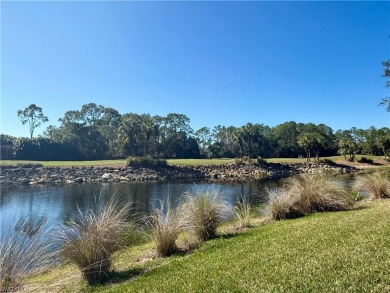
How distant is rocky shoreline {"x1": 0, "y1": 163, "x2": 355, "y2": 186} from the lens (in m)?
45.7

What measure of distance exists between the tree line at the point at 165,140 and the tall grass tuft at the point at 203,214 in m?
56.9

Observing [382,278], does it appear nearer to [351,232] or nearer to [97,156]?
[351,232]

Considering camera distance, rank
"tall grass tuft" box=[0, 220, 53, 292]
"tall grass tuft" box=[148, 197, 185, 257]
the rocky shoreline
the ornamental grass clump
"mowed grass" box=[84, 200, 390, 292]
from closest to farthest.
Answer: "mowed grass" box=[84, 200, 390, 292] < "tall grass tuft" box=[0, 220, 53, 292] < "tall grass tuft" box=[148, 197, 185, 257] < the ornamental grass clump < the rocky shoreline

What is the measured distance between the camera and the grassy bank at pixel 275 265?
15.2 feet

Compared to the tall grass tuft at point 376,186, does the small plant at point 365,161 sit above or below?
above

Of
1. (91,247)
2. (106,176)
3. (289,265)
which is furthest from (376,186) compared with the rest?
(106,176)

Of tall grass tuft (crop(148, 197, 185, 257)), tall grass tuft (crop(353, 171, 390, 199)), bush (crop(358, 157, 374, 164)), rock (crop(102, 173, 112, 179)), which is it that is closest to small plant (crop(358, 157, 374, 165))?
bush (crop(358, 157, 374, 164))

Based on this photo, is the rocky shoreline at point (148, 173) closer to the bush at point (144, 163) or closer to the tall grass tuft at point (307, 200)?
the bush at point (144, 163)

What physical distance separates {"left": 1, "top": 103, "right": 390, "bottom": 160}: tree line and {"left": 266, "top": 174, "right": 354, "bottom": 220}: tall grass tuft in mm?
54779

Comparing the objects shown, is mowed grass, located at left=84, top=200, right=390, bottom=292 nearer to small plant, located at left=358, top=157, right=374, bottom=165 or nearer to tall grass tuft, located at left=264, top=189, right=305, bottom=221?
tall grass tuft, located at left=264, top=189, right=305, bottom=221

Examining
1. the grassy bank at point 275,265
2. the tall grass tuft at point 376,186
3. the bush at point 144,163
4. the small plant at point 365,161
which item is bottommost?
the grassy bank at point 275,265

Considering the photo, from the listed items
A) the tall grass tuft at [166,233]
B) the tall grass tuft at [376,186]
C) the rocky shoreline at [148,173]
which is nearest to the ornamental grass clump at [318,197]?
the tall grass tuft at [376,186]

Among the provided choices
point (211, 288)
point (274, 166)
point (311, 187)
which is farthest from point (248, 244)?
point (274, 166)

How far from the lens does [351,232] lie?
720 centimetres
